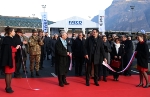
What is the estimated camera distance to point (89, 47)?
758cm

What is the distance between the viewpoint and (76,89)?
7141mm

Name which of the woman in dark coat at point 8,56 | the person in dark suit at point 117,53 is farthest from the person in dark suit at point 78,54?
the woman in dark coat at point 8,56

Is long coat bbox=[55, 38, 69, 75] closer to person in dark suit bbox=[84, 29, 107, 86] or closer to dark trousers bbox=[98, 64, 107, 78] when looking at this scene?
person in dark suit bbox=[84, 29, 107, 86]

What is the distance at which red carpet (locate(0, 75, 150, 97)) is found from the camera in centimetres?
650

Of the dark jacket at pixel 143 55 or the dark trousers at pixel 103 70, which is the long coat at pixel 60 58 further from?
the dark jacket at pixel 143 55

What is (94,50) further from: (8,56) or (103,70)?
(8,56)

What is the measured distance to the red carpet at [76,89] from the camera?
21.3 feet

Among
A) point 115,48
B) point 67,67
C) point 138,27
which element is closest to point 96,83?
point 67,67

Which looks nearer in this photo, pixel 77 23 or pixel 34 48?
pixel 34 48

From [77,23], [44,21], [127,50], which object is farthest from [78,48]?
[77,23]

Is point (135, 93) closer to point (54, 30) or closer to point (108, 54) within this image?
point (108, 54)

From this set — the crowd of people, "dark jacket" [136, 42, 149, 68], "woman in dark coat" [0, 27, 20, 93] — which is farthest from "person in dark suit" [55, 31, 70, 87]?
"dark jacket" [136, 42, 149, 68]

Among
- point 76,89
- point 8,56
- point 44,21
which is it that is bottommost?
point 76,89

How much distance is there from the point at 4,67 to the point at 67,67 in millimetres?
2071
